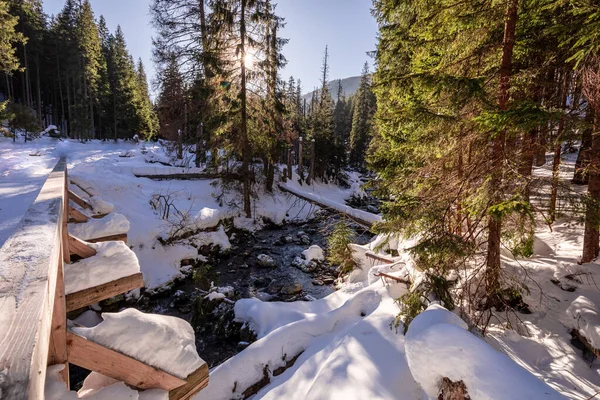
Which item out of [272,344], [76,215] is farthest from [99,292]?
[272,344]

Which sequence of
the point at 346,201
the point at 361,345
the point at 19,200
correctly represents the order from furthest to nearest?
the point at 346,201 → the point at 19,200 → the point at 361,345

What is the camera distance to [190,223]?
10945mm

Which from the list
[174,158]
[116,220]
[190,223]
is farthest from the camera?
[174,158]

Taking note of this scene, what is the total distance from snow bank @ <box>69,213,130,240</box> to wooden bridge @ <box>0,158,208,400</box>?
2.63ft

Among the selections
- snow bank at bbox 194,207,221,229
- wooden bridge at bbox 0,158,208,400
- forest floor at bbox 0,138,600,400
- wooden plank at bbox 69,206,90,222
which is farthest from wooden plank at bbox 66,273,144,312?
snow bank at bbox 194,207,221,229

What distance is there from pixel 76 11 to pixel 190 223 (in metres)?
38.6

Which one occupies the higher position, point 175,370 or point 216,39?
point 216,39

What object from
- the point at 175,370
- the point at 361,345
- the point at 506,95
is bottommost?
the point at 361,345

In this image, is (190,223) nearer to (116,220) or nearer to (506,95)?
(116,220)

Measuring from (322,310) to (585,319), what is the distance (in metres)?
4.45

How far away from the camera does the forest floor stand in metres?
3.52

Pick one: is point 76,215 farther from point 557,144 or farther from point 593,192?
point 593,192

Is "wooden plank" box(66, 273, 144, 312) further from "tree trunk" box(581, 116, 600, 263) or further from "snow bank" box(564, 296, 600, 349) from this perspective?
"snow bank" box(564, 296, 600, 349)

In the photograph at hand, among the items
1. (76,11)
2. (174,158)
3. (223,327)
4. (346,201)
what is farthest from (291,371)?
(76,11)
